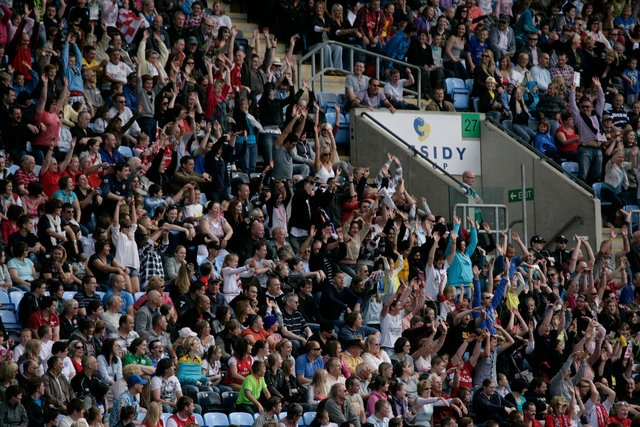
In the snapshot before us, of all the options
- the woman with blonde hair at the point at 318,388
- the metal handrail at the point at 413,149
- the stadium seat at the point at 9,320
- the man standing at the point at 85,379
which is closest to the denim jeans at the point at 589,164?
the metal handrail at the point at 413,149

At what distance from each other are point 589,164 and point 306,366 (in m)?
8.76

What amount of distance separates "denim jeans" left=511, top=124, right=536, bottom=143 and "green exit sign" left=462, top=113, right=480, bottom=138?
71cm

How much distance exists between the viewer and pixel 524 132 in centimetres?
2280

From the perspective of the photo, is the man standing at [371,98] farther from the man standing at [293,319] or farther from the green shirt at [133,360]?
the green shirt at [133,360]

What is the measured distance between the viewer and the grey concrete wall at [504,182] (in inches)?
829

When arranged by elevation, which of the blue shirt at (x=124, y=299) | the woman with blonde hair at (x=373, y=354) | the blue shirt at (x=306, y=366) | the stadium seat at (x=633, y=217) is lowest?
the stadium seat at (x=633, y=217)

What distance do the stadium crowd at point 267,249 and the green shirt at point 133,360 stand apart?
2 cm

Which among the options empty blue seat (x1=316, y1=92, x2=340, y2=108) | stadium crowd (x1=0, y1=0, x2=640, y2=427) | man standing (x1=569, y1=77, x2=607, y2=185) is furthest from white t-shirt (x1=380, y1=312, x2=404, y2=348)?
man standing (x1=569, y1=77, x2=607, y2=185)

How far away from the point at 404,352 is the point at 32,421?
5.22 m

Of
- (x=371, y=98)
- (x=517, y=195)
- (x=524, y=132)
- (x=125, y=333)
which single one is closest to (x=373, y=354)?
(x=125, y=333)

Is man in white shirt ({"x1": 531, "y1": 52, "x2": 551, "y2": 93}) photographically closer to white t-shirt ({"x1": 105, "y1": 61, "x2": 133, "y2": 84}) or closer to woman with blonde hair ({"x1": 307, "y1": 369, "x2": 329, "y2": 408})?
white t-shirt ({"x1": 105, "y1": 61, "x2": 133, "y2": 84})

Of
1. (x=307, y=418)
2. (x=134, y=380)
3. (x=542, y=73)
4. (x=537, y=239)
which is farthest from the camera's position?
(x=542, y=73)

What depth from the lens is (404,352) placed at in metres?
16.5

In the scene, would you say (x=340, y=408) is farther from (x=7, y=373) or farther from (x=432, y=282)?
(x=432, y=282)
